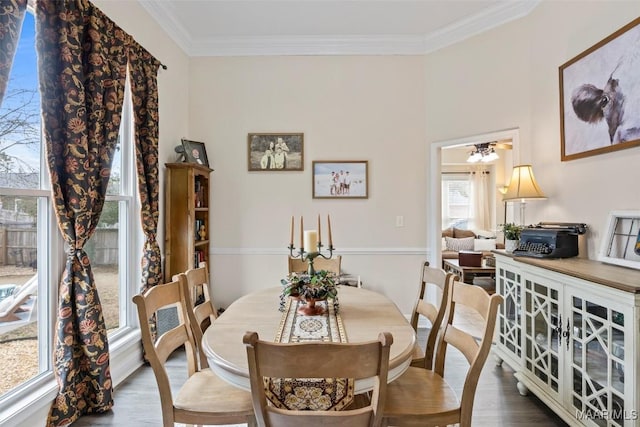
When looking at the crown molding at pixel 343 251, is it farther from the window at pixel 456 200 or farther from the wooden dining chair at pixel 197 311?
the window at pixel 456 200

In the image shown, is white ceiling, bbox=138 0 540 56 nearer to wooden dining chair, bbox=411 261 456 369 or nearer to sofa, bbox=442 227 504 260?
wooden dining chair, bbox=411 261 456 369

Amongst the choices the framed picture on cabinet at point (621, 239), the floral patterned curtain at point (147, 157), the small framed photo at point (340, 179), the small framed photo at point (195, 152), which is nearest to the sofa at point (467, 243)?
the small framed photo at point (340, 179)

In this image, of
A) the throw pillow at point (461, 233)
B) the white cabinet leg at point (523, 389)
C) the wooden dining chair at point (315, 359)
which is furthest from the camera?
the throw pillow at point (461, 233)

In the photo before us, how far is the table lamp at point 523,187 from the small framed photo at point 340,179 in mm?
1420

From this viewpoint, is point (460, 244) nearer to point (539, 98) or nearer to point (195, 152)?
point (539, 98)

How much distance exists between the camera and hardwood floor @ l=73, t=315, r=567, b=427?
1.99 meters

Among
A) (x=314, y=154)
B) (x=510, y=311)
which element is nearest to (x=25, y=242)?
(x=314, y=154)

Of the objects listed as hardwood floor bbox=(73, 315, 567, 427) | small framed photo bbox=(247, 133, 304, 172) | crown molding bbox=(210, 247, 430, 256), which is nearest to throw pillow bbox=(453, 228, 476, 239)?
crown molding bbox=(210, 247, 430, 256)

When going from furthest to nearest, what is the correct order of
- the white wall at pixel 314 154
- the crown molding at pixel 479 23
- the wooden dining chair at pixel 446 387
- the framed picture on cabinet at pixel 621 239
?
the white wall at pixel 314 154, the crown molding at pixel 479 23, the framed picture on cabinet at pixel 621 239, the wooden dining chair at pixel 446 387

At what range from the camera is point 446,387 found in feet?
4.97

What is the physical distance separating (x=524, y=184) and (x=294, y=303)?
6.78ft

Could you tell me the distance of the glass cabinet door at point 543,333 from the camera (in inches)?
74.9

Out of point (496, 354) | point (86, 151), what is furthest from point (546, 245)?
point (86, 151)

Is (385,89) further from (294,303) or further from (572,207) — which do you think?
(294,303)
